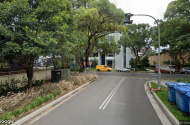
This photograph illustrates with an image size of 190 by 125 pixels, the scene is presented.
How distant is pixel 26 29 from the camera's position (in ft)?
20.0

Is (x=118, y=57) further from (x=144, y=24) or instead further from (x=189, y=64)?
(x=189, y=64)

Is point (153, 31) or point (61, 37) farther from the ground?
point (153, 31)

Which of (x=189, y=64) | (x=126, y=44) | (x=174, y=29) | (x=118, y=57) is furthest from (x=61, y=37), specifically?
(x=189, y=64)

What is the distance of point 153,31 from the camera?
28062 mm

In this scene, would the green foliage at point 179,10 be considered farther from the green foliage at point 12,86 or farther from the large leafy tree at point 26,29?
the green foliage at point 12,86

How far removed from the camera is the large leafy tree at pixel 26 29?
5.95 metres

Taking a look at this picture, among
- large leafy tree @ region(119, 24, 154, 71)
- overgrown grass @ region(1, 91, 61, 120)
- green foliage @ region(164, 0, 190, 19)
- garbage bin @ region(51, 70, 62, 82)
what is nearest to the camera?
overgrown grass @ region(1, 91, 61, 120)

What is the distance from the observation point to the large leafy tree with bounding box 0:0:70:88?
595cm

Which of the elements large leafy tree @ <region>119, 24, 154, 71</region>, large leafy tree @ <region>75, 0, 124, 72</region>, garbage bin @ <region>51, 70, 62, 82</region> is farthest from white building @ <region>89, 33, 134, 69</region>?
garbage bin @ <region>51, 70, 62, 82</region>

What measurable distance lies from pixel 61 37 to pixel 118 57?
32.2 metres

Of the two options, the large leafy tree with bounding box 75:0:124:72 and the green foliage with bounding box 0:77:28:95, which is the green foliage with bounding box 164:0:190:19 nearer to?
the large leafy tree with bounding box 75:0:124:72

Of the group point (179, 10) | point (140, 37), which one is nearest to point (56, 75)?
point (179, 10)

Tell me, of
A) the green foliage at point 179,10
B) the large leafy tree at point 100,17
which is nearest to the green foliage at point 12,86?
the large leafy tree at point 100,17

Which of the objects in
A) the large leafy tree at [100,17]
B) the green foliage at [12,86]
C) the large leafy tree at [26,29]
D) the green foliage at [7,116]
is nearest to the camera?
the green foliage at [7,116]
